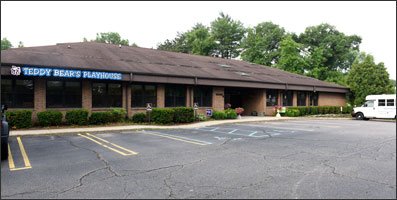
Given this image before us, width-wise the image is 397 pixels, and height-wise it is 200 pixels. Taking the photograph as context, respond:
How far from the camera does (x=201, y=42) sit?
5628 centimetres

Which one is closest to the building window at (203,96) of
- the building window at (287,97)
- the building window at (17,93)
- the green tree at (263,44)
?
the building window at (287,97)

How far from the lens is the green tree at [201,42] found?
56.4 m

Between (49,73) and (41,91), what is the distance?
150 cm

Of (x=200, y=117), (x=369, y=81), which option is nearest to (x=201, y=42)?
(x=369, y=81)

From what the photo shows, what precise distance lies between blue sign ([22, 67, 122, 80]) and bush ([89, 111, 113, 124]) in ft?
6.48

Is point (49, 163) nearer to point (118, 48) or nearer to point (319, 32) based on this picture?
point (118, 48)

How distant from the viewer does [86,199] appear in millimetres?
4918

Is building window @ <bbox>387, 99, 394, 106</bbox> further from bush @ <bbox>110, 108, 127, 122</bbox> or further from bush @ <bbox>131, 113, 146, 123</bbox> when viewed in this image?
bush @ <bbox>110, 108, 127, 122</bbox>

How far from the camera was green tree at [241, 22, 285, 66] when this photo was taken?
178 feet

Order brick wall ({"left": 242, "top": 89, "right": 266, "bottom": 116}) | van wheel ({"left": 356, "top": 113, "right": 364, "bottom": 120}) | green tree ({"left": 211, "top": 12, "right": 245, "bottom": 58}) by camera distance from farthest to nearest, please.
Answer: green tree ({"left": 211, "top": 12, "right": 245, "bottom": 58})
brick wall ({"left": 242, "top": 89, "right": 266, "bottom": 116})
van wheel ({"left": 356, "top": 113, "right": 364, "bottom": 120})

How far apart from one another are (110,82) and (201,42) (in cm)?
3933

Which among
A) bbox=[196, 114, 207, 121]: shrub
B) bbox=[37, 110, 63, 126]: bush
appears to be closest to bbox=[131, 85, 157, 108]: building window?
bbox=[196, 114, 207, 121]: shrub

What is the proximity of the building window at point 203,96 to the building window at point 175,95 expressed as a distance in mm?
1025

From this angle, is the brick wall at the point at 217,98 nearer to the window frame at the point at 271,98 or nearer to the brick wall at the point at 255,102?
the brick wall at the point at 255,102
